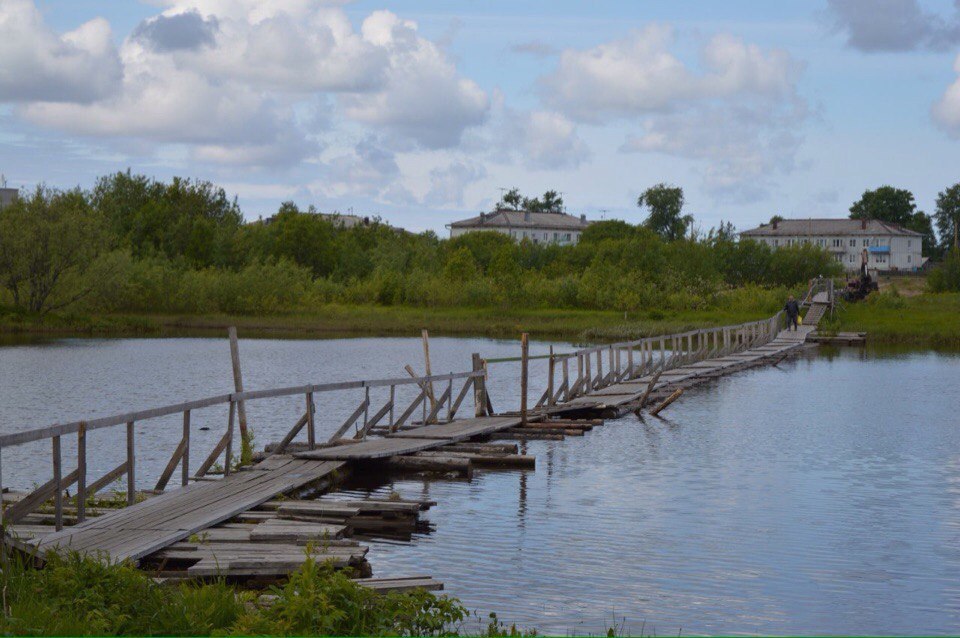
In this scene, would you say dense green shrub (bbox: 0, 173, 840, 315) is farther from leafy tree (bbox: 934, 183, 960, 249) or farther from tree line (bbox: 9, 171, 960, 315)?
leafy tree (bbox: 934, 183, 960, 249)

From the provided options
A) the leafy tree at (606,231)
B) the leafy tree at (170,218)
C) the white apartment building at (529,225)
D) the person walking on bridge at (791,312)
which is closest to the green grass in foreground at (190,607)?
the person walking on bridge at (791,312)

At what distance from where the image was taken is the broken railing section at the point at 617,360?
3135 cm

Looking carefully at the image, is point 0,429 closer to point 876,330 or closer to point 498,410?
point 498,410

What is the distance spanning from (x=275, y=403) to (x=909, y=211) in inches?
6059

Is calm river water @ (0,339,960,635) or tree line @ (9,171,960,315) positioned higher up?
tree line @ (9,171,960,315)

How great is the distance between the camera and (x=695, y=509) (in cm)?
1961

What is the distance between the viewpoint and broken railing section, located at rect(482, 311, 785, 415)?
3135 centimetres

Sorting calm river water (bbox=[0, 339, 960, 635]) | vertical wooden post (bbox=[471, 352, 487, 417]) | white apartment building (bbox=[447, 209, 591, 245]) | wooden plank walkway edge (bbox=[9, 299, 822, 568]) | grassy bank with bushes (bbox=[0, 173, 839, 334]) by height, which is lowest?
calm river water (bbox=[0, 339, 960, 635])

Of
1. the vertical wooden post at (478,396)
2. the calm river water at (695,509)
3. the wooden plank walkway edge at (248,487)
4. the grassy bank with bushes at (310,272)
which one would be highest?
the grassy bank with bushes at (310,272)

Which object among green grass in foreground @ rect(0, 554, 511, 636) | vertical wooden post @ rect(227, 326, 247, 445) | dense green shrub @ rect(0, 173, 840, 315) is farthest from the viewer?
dense green shrub @ rect(0, 173, 840, 315)

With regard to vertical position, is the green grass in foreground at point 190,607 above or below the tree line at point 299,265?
below

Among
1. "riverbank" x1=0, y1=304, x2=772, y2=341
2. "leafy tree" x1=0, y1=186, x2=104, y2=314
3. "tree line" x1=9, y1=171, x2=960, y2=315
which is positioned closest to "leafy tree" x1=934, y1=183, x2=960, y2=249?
"tree line" x1=9, y1=171, x2=960, y2=315

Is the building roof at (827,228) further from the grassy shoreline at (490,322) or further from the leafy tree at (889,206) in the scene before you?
the grassy shoreline at (490,322)

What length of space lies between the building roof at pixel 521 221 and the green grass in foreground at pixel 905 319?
307 ft
